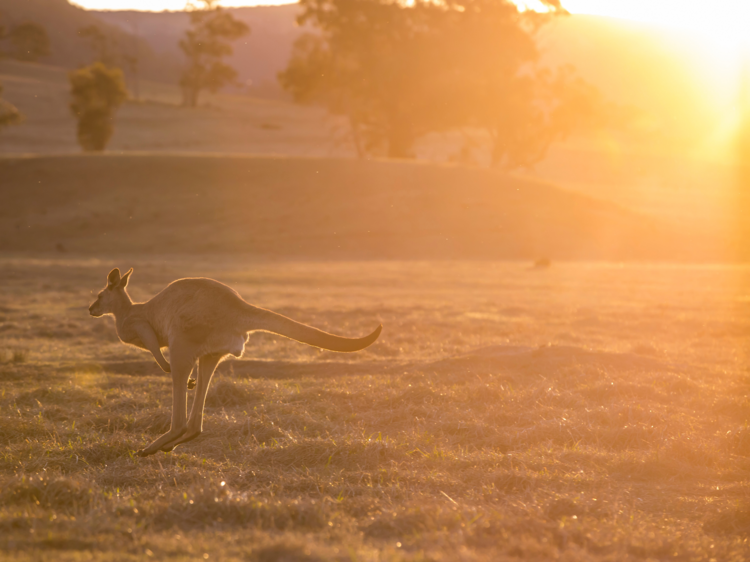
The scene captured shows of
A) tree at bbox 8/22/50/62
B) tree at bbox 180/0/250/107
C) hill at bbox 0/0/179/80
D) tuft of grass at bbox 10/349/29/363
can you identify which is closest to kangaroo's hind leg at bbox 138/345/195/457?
tuft of grass at bbox 10/349/29/363

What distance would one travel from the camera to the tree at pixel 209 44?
74.1 m

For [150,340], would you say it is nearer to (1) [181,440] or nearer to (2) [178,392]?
(2) [178,392]

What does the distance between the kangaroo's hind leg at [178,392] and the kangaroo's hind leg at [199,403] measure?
5 cm

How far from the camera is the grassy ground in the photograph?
4816 mm

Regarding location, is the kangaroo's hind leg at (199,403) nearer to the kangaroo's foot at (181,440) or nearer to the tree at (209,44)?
the kangaroo's foot at (181,440)

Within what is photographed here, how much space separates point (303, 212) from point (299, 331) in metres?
34.8

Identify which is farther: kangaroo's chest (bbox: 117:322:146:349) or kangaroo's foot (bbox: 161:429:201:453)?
kangaroo's chest (bbox: 117:322:146:349)

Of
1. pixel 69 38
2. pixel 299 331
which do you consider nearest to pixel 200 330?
pixel 299 331

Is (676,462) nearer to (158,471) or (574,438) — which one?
(574,438)

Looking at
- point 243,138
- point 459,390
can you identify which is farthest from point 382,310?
point 243,138

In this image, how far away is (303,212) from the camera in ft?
133

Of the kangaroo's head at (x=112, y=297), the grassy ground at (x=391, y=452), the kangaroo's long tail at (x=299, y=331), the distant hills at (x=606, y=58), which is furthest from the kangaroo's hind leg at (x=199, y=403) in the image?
the distant hills at (x=606, y=58)

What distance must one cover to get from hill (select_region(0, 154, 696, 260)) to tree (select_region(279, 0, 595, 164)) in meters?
7.54

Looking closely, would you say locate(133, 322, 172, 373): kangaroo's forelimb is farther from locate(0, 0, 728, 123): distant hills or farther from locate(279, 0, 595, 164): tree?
locate(0, 0, 728, 123): distant hills
